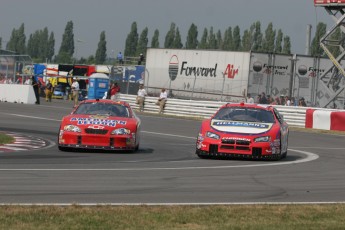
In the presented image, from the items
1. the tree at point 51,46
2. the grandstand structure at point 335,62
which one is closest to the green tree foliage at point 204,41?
the tree at point 51,46

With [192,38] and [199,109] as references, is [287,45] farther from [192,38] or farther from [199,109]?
[199,109]

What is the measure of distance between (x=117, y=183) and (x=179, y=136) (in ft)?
46.9

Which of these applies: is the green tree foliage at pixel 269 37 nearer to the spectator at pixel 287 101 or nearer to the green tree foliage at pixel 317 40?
the green tree foliage at pixel 317 40

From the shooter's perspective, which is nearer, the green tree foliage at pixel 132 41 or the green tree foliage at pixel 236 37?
the green tree foliage at pixel 236 37

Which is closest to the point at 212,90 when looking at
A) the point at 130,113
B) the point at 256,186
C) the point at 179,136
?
the point at 179,136

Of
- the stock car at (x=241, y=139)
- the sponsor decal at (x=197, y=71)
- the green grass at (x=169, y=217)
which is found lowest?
the green grass at (x=169, y=217)

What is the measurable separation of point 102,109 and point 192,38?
9604cm

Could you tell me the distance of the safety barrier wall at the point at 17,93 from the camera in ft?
155

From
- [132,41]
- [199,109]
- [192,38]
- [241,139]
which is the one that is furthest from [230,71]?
[132,41]

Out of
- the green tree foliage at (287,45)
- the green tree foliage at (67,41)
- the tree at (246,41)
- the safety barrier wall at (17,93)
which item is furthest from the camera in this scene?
the green tree foliage at (67,41)

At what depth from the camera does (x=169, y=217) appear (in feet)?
29.4

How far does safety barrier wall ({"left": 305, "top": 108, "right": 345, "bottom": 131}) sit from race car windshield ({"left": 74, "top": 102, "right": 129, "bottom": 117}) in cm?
1561

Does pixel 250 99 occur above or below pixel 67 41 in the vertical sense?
below

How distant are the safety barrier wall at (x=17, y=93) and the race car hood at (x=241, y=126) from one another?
3019 centimetres
